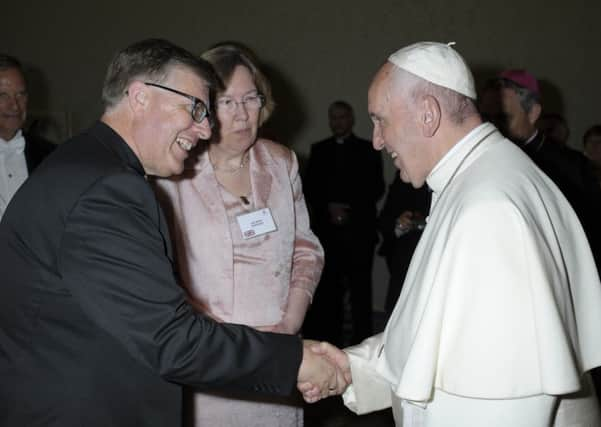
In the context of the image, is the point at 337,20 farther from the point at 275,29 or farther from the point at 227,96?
the point at 227,96

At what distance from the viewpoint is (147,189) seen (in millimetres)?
1900

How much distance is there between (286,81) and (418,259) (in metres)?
6.62

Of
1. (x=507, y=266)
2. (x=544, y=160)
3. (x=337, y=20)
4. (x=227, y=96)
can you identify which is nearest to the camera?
(x=507, y=266)

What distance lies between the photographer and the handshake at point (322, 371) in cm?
245

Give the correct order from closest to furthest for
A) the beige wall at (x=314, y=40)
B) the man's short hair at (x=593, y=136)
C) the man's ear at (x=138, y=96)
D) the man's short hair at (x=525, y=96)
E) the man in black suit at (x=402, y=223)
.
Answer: the man's ear at (x=138, y=96) < the man's short hair at (x=525, y=96) < the man in black suit at (x=402, y=223) < the man's short hair at (x=593, y=136) < the beige wall at (x=314, y=40)

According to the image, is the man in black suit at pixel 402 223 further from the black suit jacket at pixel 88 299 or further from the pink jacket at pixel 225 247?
the black suit jacket at pixel 88 299

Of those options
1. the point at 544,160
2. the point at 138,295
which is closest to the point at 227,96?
the point at 138,295

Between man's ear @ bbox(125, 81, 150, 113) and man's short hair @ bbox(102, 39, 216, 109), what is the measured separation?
0.7 inches

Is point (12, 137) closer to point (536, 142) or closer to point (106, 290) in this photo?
point (106, 290)

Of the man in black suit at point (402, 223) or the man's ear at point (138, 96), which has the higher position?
the man's ear at point (138, 96)

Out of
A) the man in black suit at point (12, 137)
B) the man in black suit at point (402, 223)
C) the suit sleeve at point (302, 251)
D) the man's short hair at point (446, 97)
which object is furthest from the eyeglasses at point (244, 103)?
the man in black suit at point (402, 223)

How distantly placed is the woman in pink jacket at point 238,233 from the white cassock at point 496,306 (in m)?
0.82

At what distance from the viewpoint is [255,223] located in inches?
111

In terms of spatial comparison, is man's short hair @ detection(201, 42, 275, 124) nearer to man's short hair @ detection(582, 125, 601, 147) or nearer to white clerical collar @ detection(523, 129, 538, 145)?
white clerical collar @ detection(523, 129, 538, 145)
